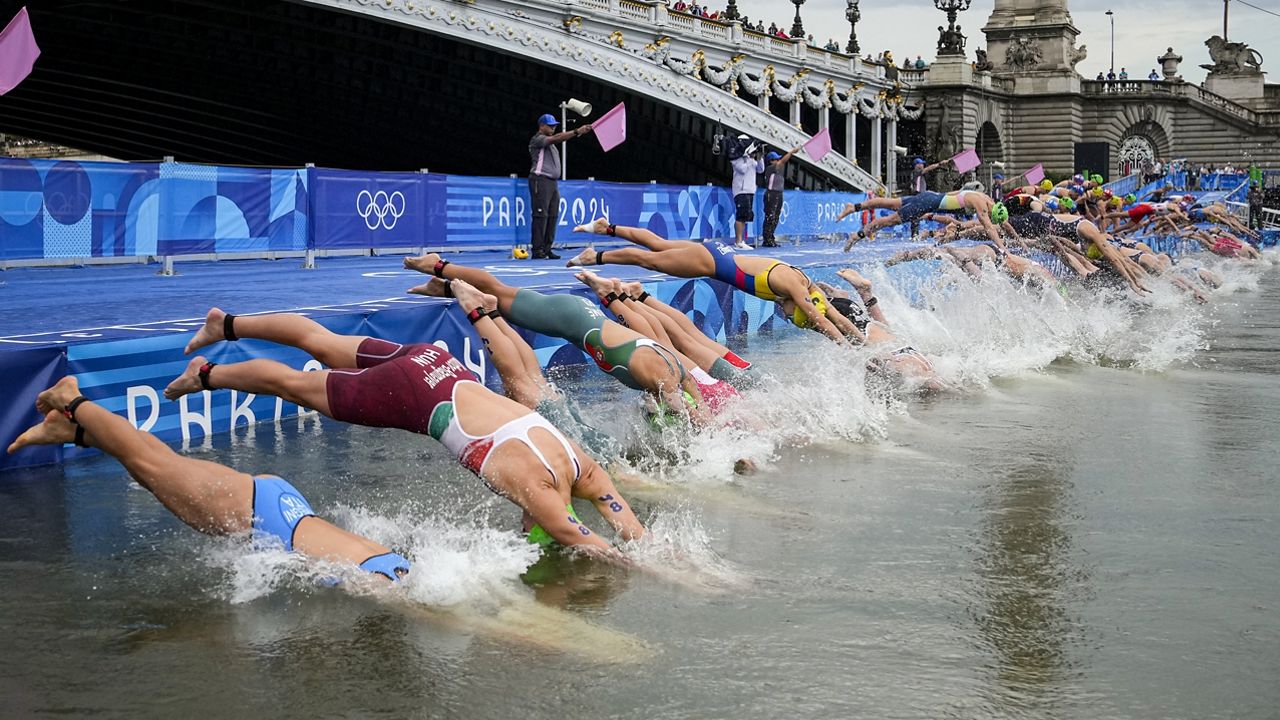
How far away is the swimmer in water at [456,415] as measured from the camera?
6.62m

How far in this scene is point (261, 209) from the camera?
1805 cm

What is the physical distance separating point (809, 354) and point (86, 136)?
61802 mm

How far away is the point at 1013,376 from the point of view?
15.0 m

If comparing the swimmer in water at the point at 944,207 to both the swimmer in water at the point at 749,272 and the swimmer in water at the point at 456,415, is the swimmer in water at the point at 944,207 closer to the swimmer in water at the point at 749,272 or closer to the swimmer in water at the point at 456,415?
the swimmer in water at the point at 749,272

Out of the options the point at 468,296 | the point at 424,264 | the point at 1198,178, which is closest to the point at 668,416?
the point at 468,296

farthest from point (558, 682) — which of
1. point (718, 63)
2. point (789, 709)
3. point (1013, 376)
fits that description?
point (718, 63)

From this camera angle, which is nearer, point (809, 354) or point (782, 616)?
point (782, 616)

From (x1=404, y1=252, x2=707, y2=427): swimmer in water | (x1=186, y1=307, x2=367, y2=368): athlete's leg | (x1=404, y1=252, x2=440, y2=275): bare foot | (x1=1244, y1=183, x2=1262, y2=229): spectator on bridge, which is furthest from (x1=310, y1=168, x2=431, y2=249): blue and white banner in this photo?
(x1=1244, y1=183, x2=1262, y2=229): spectator on bridge

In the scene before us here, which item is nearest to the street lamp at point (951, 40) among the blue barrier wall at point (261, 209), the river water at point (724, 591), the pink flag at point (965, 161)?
the pink flag at point (965, 161)

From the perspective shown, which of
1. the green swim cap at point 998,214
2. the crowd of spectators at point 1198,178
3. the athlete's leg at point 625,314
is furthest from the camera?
the crowd of spectators at point 1198,178

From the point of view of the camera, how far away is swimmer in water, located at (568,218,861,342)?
1254 centimetres

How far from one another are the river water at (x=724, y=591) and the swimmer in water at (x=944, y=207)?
28.6 feet

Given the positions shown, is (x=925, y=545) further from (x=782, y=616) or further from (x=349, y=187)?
(x=349, y=187)

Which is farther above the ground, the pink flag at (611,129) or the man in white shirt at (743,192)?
the pink flag at (611,129)
